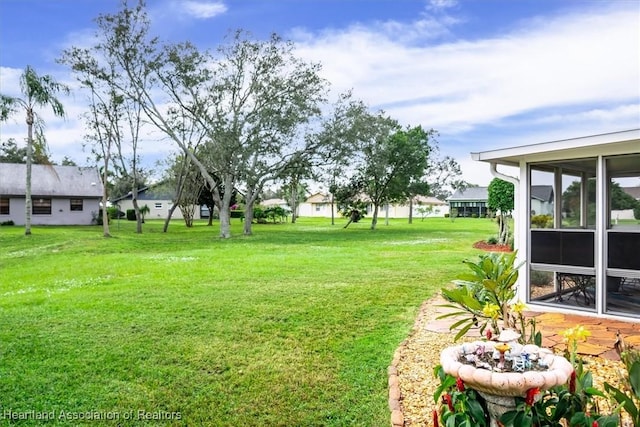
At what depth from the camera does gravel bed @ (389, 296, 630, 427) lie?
325cm

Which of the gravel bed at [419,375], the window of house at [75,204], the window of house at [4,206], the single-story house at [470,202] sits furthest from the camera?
the single-story house at [470,202]

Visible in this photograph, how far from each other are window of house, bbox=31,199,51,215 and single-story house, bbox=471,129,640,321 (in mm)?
29587

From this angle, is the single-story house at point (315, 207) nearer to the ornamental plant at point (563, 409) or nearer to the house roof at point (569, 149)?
the house roof at point (569, 149)

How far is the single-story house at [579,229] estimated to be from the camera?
5.45 metres

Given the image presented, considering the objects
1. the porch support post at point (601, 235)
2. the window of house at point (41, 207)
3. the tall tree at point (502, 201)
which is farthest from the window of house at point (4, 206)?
the porch support post at point (601, 235)

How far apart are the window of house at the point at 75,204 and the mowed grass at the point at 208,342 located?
2162 cm

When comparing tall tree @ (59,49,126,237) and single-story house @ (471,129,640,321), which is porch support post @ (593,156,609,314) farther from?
tall tree @ (59,49,126,237)

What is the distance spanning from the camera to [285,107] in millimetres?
20109

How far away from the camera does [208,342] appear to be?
4863mm

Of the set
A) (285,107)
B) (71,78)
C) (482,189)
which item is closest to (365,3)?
(285,107)

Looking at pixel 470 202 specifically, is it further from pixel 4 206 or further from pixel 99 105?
pixel 4 206

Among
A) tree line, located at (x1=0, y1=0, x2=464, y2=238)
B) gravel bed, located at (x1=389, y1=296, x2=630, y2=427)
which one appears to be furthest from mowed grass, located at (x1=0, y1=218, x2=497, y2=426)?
tree line, located at (x1=0, y1=0, x2=464, y2=238)

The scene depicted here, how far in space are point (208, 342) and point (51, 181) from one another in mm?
29219

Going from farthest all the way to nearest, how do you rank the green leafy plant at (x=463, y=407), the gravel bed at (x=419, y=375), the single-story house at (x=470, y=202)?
1. the single-story house at (x=470, y=202)
2. the gravel bed at (x=419, y=375)
3. the green leafy plant at (x=463, y=407)
